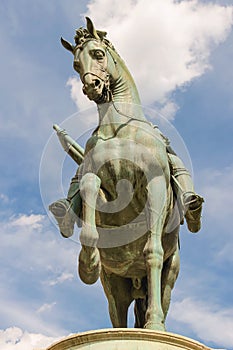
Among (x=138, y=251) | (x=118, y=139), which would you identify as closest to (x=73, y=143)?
(x=118, y=139)

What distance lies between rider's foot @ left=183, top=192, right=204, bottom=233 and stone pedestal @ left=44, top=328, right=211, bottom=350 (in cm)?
229

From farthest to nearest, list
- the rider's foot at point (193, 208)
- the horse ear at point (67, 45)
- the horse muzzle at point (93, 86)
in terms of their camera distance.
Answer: the horse ear at point (67, 45), the rider's foot at point (193, 208), the horse muzzle at point (93, 86)

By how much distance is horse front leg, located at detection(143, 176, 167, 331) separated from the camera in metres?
8.96

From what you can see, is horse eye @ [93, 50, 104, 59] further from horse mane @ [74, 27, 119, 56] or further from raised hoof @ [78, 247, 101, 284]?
raised hoof @ [78, 247, 101, 284]

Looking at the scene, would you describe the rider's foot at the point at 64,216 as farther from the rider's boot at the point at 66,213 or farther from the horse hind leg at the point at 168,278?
the horse hind leg at the point at 168,278

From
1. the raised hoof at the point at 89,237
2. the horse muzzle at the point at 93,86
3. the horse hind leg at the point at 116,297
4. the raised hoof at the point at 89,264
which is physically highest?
the horse muzzle at the point at 93,86

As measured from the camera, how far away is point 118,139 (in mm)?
10062

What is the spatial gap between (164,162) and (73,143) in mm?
1633

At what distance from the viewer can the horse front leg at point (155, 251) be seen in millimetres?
8961

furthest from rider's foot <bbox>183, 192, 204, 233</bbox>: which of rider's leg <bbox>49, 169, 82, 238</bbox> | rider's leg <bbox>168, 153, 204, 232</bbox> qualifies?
Result: rider's leg <bbox>49, 169, 82, 238</bbox>

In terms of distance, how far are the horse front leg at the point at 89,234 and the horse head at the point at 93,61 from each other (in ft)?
3.88

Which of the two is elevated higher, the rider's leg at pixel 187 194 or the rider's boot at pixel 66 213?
the rider's leg at pixel 187 194

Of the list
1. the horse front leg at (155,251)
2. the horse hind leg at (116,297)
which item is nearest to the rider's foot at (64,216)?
the horse front leg at (155,251)

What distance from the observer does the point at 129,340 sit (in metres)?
8.07
